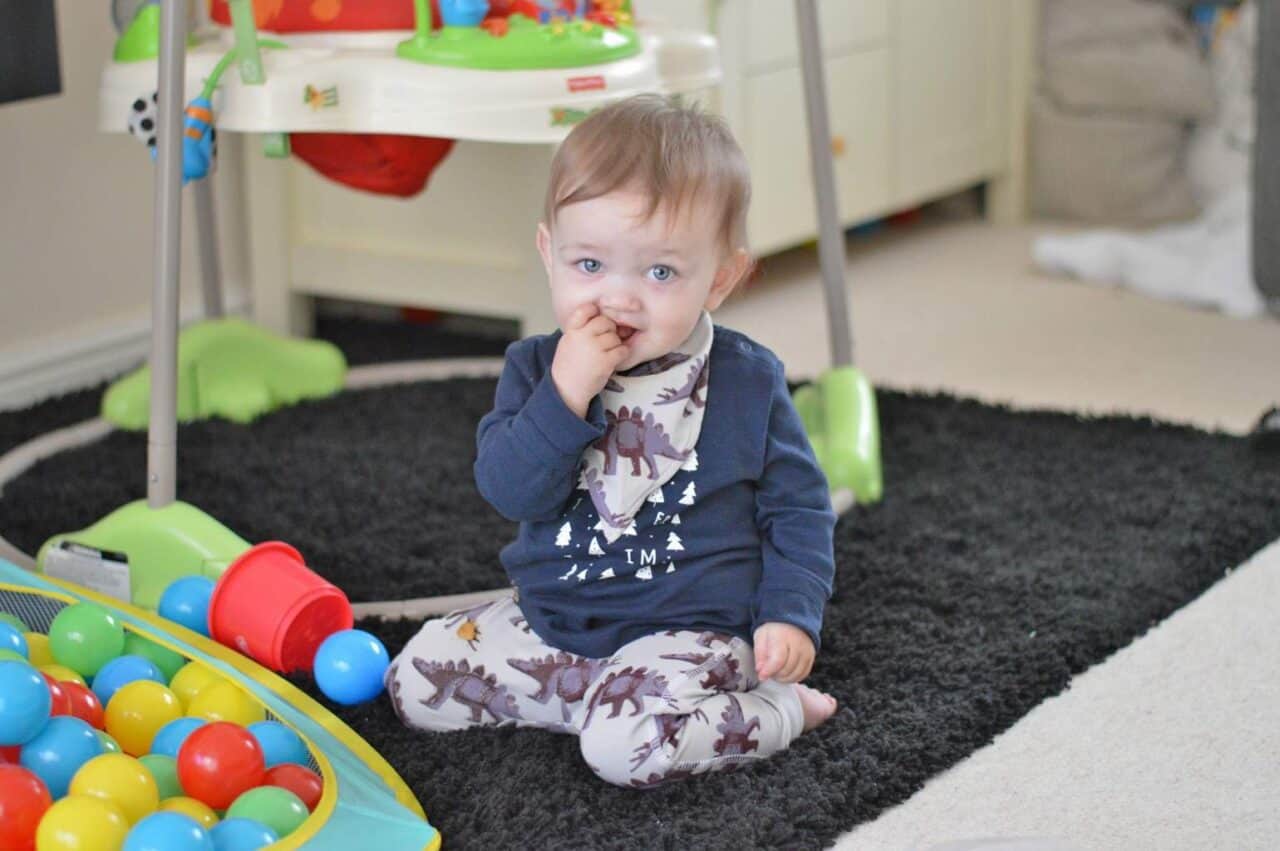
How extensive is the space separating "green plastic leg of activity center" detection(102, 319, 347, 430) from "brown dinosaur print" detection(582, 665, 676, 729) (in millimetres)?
885

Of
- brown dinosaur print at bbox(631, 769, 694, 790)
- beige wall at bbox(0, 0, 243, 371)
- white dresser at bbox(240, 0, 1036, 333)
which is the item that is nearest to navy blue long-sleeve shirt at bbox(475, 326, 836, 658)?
brown dinosaur print at bbox(631, 769, 694, 790)

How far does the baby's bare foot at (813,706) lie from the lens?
110 centimetres

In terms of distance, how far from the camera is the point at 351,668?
111 centimetres

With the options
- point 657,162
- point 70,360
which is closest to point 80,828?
point 657,162

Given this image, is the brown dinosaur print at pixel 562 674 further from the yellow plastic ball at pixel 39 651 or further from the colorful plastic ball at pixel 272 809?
the yellow plastic ball at pixel 39 651

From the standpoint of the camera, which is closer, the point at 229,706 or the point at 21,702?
the point at 21,702

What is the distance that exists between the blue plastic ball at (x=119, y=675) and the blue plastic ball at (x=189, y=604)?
0.12 meters

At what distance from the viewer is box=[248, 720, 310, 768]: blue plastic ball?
3.27ft

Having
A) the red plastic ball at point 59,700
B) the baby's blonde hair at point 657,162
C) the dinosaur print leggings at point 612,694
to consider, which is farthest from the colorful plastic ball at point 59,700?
the baby's blonde hair at point 657,162

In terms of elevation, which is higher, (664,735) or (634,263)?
(634,263)

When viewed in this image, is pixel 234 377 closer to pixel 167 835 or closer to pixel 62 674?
pixel 62 674

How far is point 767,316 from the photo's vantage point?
7.63 feet

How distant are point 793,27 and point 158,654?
158 cm

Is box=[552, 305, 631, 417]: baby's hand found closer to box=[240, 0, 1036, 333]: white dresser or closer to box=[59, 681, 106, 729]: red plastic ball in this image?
box=[59, 681, 106, 729]: red plastic ball
